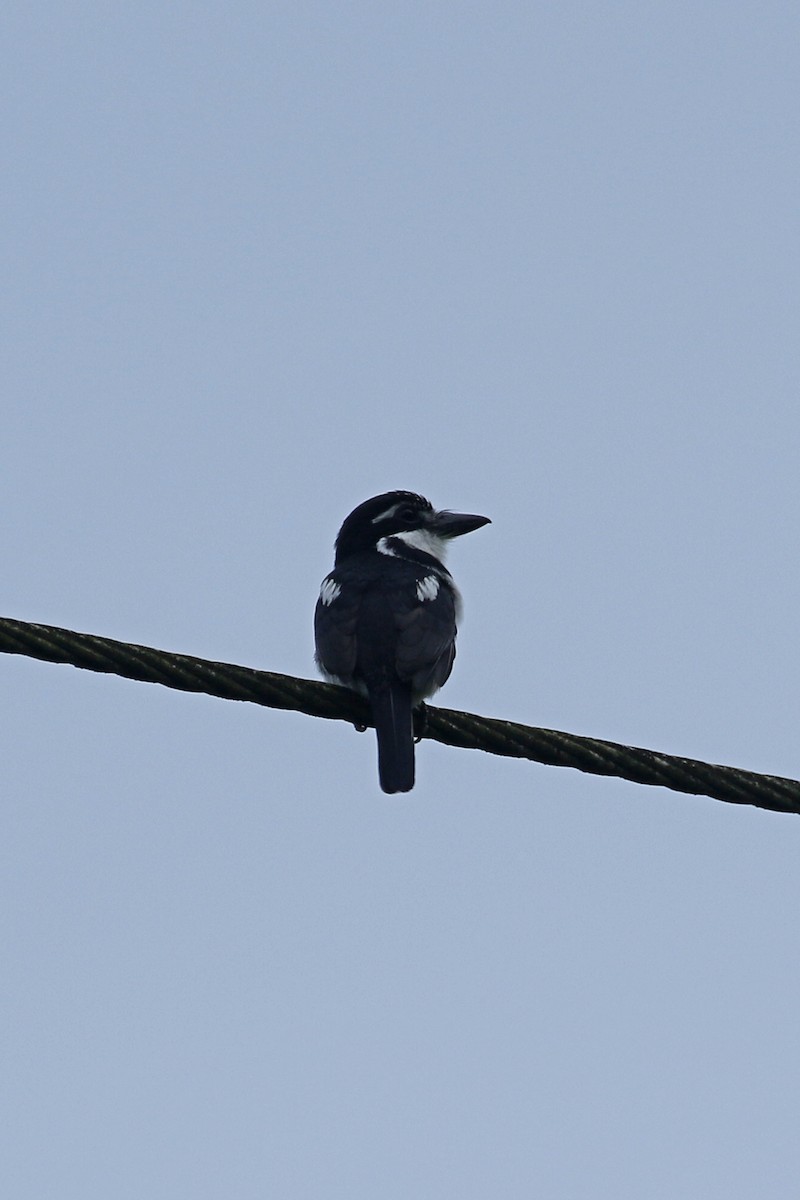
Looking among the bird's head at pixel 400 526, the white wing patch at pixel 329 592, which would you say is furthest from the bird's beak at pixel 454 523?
the white wing patch at pixel 329 592

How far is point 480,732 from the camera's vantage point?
486 cm

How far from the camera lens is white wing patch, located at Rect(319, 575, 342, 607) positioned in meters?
6.85

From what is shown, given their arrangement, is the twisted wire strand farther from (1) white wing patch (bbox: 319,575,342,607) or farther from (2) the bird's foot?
(1) white wing patch (bbox: 319,575,342,607)

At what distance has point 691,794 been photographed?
472 centimetres

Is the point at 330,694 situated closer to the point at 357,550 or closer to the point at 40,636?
the point at 40,636

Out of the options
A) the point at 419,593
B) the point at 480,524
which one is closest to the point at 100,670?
the point at 419,593

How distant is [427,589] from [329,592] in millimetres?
414

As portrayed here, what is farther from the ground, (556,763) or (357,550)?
(357,550)

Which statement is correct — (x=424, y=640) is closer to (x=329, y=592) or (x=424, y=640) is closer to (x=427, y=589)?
(x=427, y=589)

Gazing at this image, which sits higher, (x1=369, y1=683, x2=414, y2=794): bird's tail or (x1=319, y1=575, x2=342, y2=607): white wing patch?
(x1=319, y1=575, x2=342, y2=607): white wing patch

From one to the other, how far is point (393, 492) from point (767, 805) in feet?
12.5

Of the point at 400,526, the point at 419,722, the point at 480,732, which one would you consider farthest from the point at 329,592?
the point at 480,732

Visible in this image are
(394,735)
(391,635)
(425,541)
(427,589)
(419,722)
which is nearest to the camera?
(394,735)

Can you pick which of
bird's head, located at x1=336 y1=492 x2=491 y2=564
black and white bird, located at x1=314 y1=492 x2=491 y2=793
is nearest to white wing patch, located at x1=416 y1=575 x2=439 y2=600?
black and white bird, located at x1=314 y1=492 x2=491 y2=793
